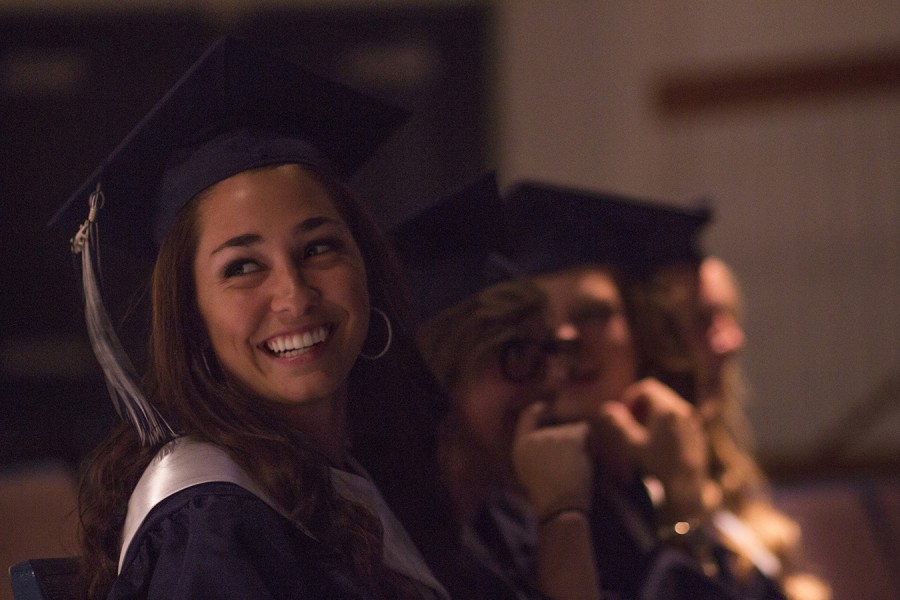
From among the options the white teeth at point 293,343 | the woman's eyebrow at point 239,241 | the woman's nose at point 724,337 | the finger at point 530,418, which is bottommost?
the woman's nose at point 724,337

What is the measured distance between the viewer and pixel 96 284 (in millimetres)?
1255

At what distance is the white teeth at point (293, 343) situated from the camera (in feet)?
4.05

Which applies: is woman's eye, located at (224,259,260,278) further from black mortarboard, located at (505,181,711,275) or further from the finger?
black mortarboard, located at (505,181,711,275)

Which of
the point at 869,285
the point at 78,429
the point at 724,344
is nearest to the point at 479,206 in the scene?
the point at 724,344

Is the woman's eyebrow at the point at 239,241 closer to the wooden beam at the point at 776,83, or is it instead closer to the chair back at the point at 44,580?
the chair back at the point at 44,580

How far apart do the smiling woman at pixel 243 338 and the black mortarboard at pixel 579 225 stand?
596mm

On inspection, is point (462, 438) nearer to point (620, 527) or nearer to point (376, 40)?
point (620, 527)

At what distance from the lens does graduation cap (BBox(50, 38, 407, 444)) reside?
1.22 m

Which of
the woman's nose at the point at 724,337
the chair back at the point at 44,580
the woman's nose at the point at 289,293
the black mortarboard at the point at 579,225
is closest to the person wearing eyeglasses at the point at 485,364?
the black mortarboard at the point at 579,225

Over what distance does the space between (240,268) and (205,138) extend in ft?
0.57

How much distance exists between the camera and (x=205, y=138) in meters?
1.28

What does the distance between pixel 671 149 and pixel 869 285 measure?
1.34m

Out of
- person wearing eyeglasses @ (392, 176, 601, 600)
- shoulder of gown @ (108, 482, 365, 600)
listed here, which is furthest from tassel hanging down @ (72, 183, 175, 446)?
person wearing eyeglasses @ (392, 176, 601, 600)

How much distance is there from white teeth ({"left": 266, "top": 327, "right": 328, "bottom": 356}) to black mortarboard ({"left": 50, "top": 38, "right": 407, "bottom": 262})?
0.19 meters
